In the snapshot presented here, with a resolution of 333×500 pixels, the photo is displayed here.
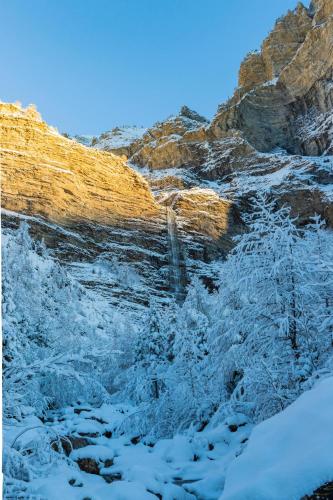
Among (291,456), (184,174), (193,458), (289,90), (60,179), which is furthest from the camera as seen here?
(289,90)

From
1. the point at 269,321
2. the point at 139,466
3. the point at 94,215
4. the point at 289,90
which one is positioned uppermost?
the point at 289,90

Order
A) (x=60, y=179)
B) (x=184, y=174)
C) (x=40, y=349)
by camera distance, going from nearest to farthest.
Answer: (x=40, y=349) → (x=60, y=179) → (x=184, y=174)

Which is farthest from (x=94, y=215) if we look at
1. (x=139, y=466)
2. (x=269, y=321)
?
(x=269, y=321)

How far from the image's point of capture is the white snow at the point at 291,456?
12.2 feet

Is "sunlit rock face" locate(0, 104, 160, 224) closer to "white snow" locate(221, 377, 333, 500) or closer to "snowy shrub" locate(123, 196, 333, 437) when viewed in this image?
"snowy shrub" locate(123, 196, 333, 437)

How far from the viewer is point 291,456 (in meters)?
3.98

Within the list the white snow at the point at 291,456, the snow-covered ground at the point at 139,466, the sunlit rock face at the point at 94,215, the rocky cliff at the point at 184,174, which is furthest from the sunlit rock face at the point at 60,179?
the white snow at the point at 291,456

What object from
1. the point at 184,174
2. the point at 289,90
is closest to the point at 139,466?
the point at 184,174

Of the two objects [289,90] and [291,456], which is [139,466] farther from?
[289,90]

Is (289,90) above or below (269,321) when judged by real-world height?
above

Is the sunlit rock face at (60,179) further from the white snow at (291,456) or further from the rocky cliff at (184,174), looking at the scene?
the white snow at (291,456)

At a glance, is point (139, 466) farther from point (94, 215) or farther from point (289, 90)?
point (289, 90)

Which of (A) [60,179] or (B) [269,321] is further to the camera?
(A) [60,179]

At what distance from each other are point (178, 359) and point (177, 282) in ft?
160
